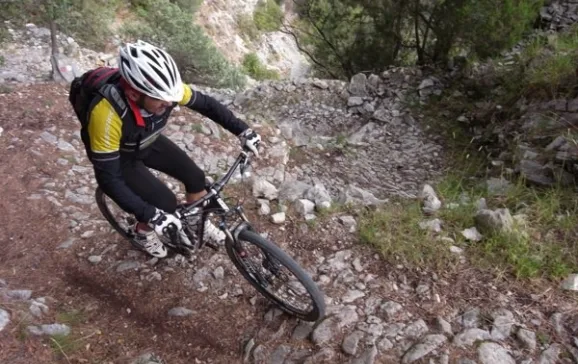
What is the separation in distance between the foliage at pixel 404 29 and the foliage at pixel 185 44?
308 centimetres

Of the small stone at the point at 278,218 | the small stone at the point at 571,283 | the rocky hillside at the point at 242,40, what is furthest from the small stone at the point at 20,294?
the rocky hillside at the point at 242,40

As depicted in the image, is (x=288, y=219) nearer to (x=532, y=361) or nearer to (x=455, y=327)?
(x=455, y=327)

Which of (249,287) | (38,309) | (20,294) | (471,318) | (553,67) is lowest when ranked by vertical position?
(20,294)

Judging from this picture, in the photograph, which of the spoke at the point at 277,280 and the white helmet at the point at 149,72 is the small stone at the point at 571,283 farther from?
the white helmet at the point at 149,72

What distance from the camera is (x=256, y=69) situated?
25.0 metres

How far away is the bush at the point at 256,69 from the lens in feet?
81.2

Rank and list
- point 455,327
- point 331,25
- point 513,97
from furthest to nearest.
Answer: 1. point 331,25
2. point 513,97
3. point 455,327

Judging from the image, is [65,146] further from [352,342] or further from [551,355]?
[551,355]

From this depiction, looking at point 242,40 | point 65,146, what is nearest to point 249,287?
point 65,146

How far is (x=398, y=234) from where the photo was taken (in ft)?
13.8

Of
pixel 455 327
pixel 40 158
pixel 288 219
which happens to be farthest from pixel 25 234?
pixel 455 327

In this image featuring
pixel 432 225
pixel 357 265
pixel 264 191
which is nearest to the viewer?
pixel 357 265

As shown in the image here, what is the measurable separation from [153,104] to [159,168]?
93cm

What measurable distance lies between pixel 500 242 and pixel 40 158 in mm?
5454
